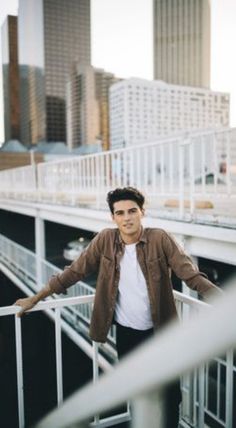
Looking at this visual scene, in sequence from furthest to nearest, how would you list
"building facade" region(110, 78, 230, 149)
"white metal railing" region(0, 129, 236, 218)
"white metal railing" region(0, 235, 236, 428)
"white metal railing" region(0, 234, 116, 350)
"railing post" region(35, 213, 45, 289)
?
1. "building facade" region(110, 78, 230, 149)
2. "railing post" region(35, 213, 45, 289)
3. "white metal railing" region(0, 234, 116, 350)
4. "white metal railing" region(0, 129, 236, 218)
5. "white metal railing" region(0, 235, 236, 428)

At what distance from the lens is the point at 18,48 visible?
143m

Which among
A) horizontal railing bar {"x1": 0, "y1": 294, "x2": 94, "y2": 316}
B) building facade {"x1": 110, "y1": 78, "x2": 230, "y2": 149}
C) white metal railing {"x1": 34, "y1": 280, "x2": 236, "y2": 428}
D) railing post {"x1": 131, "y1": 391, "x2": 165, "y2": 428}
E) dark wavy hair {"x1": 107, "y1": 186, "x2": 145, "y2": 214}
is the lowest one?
horizontal railing bar {"x1": 0, "y1": 294, "x2": 94, "y2": 316}

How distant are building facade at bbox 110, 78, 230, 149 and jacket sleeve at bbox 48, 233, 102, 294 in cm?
11286

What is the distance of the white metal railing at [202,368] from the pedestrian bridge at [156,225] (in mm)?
10

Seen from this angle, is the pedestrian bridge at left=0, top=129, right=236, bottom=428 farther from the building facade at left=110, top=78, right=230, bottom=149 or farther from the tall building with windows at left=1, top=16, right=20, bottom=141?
A: the tall building with windows at left=1, top=16, right=20, bottom=141

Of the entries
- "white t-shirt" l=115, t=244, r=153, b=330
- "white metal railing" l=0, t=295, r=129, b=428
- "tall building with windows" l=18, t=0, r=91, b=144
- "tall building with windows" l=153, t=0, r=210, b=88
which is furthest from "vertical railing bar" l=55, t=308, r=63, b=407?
"tall building with windows" l=153, t=0, r=210, b=88

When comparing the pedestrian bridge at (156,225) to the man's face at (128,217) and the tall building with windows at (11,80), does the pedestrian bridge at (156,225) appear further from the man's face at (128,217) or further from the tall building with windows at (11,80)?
the tall building with windows at (11,80)

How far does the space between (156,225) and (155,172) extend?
0.74 metres

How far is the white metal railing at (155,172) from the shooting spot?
13.5 ft

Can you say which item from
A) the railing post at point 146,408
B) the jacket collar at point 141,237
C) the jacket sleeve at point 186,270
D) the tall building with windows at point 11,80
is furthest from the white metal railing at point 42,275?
the tall building with windows at point 11,80

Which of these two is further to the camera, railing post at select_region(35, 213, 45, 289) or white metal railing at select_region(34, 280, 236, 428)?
railing post at select_region(35, 213, 45, 289)

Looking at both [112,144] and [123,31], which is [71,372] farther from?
[112,144]

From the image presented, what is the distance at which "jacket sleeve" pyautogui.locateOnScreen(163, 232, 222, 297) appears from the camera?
79.3 inches

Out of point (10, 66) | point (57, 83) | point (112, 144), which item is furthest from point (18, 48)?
point (112, 144)
